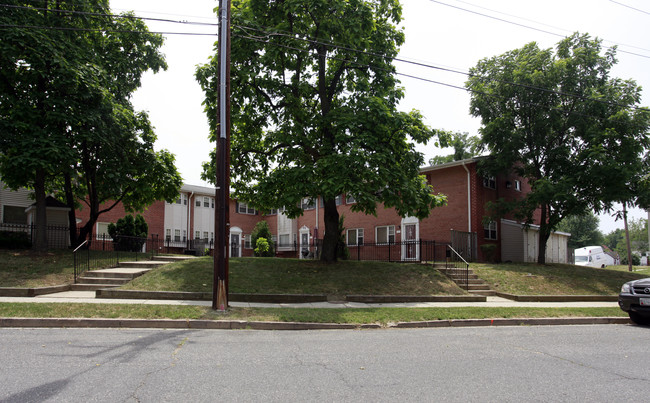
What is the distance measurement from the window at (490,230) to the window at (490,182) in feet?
7.01

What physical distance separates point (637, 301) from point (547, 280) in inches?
298

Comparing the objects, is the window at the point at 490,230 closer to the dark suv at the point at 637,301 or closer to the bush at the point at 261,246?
the dark suv at the point at 637,301

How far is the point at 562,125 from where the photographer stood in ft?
72.5

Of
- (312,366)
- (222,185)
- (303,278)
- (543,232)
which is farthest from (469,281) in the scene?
(312,366)

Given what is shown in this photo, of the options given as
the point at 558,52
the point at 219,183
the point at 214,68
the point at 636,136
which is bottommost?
the point at 219,183

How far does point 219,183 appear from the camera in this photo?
10672 mm

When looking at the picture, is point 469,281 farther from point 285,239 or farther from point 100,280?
point 285,239

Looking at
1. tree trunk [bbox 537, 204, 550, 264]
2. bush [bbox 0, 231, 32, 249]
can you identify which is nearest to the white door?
tree trunk [bbox 537, 204, 550, 264]

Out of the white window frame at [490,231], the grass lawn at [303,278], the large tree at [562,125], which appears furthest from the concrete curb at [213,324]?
the white window frame at [490,231]

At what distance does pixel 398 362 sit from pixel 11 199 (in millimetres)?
25632

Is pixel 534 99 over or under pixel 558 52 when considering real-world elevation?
under

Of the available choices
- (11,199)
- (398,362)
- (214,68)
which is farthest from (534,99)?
(11,199)

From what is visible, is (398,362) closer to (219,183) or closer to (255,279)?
(219,183)

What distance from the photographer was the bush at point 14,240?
19.4m
